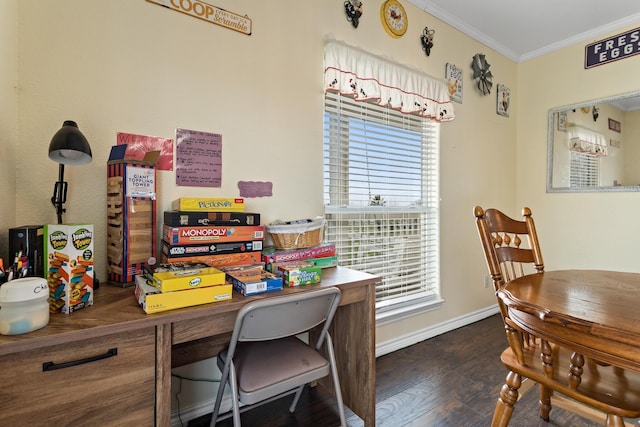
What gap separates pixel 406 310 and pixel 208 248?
1.61 m

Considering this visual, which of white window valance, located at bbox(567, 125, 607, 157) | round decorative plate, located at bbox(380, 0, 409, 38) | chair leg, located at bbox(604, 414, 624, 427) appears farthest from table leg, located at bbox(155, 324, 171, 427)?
white window valance, located at bbox(567, 125, 607, 157)

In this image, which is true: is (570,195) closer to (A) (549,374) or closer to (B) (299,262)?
(A) (549,374)

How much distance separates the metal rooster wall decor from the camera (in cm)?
276

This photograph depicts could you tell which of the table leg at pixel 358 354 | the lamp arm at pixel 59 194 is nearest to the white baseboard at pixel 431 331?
the table leg at pixel 358 354

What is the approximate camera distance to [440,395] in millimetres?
1728

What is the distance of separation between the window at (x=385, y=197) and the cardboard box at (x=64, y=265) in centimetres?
130

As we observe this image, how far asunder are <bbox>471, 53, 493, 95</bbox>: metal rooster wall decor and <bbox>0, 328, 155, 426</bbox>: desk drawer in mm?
3132

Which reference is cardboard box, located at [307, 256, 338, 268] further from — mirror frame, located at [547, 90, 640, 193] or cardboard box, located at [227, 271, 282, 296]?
mirror frame, located at [547, 90, 640, 193]

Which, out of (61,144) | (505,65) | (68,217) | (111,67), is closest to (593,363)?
(61,144)

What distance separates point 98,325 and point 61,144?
561 mm

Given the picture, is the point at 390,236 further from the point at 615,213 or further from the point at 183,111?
the point at 615,213

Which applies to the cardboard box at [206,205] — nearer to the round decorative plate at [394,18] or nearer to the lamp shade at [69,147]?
the lamp shade at [69,147]

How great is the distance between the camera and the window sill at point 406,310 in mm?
2158

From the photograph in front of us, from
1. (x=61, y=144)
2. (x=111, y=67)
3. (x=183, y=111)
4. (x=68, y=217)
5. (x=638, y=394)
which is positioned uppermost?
(x=111, y=67)
